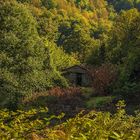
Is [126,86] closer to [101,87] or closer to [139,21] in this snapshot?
[101,87]

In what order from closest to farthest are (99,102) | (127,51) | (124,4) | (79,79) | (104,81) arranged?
(99,102) → (104,81) → (127,51) → (79,79) → (124,4)

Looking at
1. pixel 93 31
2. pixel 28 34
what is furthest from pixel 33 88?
pixel 93 31

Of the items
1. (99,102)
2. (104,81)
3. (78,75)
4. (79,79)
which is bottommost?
(99,102)

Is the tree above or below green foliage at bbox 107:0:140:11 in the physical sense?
below

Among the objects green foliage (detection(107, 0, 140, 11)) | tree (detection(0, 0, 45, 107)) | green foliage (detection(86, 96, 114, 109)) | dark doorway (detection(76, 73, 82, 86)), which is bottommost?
green foliage (detection(86, 96, 114, 109))

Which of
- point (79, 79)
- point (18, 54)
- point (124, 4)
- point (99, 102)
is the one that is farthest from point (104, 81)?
point (124, 4)

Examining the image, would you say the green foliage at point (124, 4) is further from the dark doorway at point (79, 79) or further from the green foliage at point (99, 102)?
the green foliage at point (99, 102)

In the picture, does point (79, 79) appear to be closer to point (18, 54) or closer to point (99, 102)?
point (18, 54)

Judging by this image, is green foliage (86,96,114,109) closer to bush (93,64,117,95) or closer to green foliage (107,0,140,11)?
bush (93,64,117,95)

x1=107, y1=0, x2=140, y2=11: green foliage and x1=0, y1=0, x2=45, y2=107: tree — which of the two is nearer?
x1=0, y1=0, x2=45, y2=107: tree

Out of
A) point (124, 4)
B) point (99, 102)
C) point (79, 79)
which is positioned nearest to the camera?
point (99, 102)

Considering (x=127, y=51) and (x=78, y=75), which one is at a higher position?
→ (x=127, y=51)

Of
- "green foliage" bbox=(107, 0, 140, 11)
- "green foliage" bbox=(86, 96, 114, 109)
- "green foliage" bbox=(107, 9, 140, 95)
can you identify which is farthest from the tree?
"green foliage" bbox=(107, 0, 140, 11)

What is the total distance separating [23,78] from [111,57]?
12361 mm
